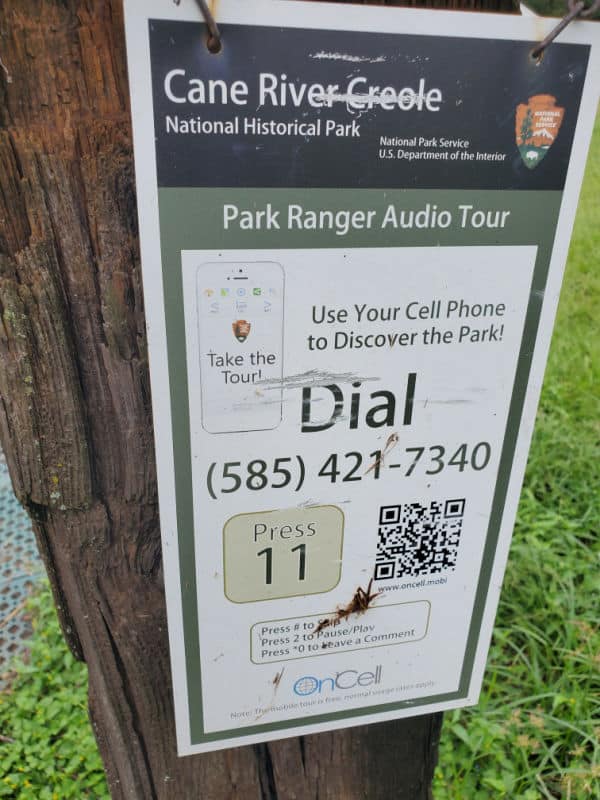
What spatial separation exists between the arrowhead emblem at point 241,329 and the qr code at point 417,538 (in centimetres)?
38

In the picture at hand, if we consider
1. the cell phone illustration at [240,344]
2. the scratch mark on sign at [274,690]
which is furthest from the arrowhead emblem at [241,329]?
the scratch mark on sign at [274,690]

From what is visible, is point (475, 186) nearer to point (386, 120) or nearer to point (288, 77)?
point (386, 120)

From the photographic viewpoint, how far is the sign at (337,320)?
0.79 meters

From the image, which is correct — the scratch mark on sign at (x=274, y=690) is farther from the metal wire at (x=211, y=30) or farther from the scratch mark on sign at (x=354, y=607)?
the metal wire at (x=211, y=30)

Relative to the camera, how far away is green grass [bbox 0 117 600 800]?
1.86 meters

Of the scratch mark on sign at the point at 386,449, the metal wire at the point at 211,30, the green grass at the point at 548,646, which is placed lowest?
the green grass at the point at 548,646

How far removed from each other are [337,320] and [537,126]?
14.3 inches

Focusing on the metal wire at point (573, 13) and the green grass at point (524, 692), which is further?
the green grass at point (524, 692)

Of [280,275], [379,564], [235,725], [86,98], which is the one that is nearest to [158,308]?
[280,275]

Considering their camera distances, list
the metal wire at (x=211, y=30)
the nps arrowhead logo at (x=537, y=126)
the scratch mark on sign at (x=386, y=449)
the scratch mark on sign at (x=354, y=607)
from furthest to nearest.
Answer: the scratch mark on sign at (x=354, y=607) → the scratch mark on sign at (x=386, y=449) → the nps arrowhead logo at (x=537, y=126) → the metal wire at (x=211, y=30)

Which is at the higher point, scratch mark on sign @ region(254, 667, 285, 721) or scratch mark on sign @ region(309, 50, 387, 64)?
scratch mark on sign @ region(309, 50, 387, 64)

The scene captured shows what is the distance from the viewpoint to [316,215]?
0.85 m

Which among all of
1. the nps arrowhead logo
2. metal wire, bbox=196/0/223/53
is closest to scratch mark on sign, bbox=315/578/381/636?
the nps arrowhead logo

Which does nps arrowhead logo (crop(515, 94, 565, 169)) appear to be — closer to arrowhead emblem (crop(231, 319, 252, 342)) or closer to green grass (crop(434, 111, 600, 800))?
arrowhead emblem (crop(231, 319, 252, 342))
